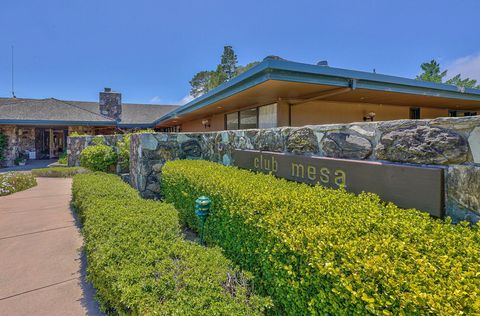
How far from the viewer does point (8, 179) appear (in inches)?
348

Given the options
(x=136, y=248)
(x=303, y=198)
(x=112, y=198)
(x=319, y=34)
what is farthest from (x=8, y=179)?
(x=319, y=34)

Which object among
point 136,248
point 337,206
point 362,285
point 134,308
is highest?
point 337,206

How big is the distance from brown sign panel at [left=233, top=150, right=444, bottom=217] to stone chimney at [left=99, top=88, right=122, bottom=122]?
24334mm

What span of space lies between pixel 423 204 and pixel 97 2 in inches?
489

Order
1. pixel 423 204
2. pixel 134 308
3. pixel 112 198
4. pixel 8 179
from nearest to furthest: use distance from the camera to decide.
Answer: pixel 134 308 → pixel 423 204 → pixel 112 198 → pixel 8 179

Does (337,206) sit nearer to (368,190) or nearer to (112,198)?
(368,190)

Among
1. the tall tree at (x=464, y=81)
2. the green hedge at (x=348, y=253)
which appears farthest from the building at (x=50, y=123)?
the tall tree at (x=464, y=81)

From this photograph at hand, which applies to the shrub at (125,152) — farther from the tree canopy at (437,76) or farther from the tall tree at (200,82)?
the tree canopy at (437,76)

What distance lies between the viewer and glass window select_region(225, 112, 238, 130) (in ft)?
38.8

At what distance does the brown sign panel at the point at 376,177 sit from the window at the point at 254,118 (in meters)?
5.64

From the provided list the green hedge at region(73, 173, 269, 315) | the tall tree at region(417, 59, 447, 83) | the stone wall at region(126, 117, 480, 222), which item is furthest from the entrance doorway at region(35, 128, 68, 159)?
the tall tree at region(417, 59, 447, 83)

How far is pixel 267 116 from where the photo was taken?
9.52 m

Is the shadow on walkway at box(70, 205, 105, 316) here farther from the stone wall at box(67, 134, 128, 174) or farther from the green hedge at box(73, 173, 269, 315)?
the stone wall at box(67, 134, 128, 174)

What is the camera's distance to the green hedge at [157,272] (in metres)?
1.82
